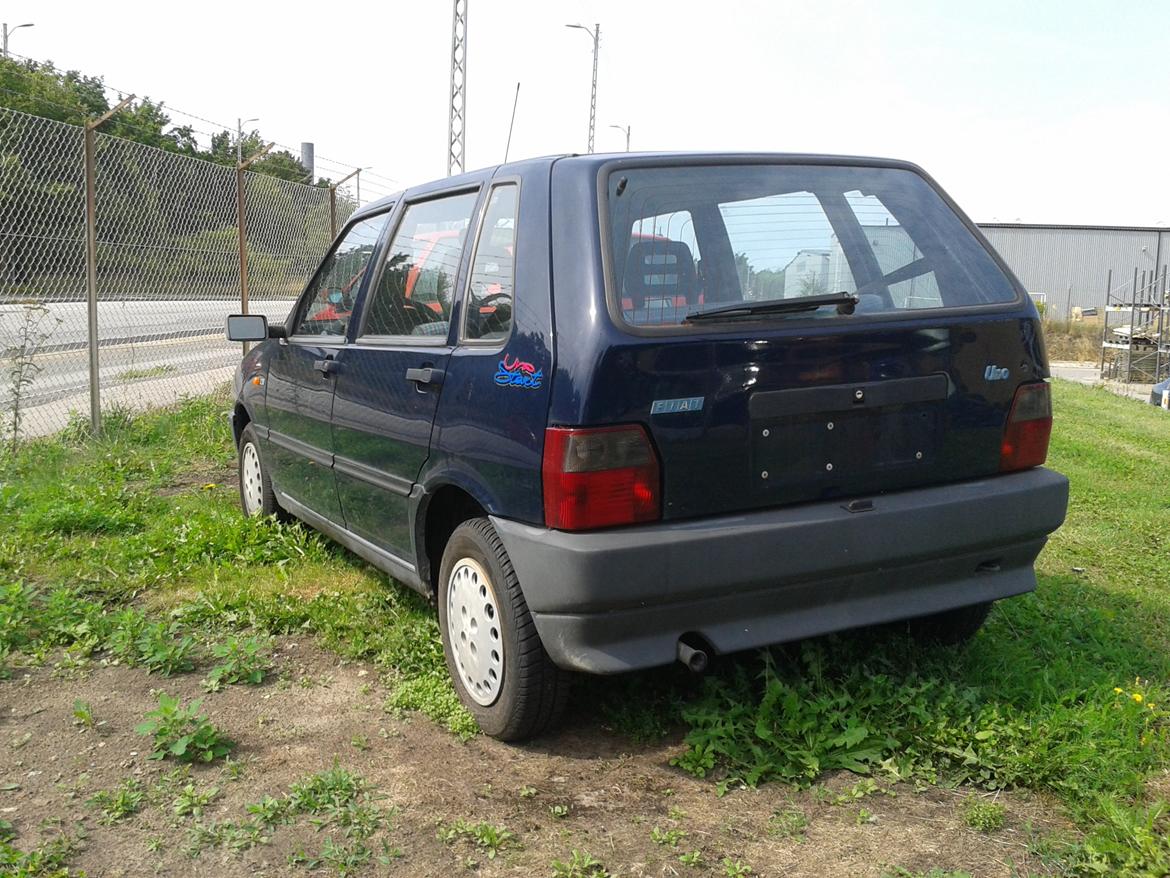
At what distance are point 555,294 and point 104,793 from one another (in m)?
1.95

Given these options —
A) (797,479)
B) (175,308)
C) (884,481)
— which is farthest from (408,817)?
(175,308)

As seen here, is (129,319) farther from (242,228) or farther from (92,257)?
(242,228)

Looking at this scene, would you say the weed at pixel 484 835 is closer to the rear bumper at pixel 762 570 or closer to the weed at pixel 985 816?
the rear bumper at pixel 762 570

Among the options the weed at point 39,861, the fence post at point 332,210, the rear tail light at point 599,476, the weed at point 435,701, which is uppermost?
the fence post at point 332,210

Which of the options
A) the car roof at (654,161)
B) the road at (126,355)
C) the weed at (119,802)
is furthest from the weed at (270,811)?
the road at (126,355)

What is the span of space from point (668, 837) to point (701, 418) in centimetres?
113

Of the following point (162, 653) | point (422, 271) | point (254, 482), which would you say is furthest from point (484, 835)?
point (254, 482)

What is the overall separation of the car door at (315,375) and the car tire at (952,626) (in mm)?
2457

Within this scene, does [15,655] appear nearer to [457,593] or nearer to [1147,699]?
[457,593]

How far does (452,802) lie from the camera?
3.10m

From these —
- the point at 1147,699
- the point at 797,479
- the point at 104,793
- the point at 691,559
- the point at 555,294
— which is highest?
the point at 555,294

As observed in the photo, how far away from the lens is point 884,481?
3.37 m

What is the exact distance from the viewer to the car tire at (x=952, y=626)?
12.9 feet

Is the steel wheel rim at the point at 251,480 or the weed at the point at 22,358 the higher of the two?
the weed at the point at 22,358
